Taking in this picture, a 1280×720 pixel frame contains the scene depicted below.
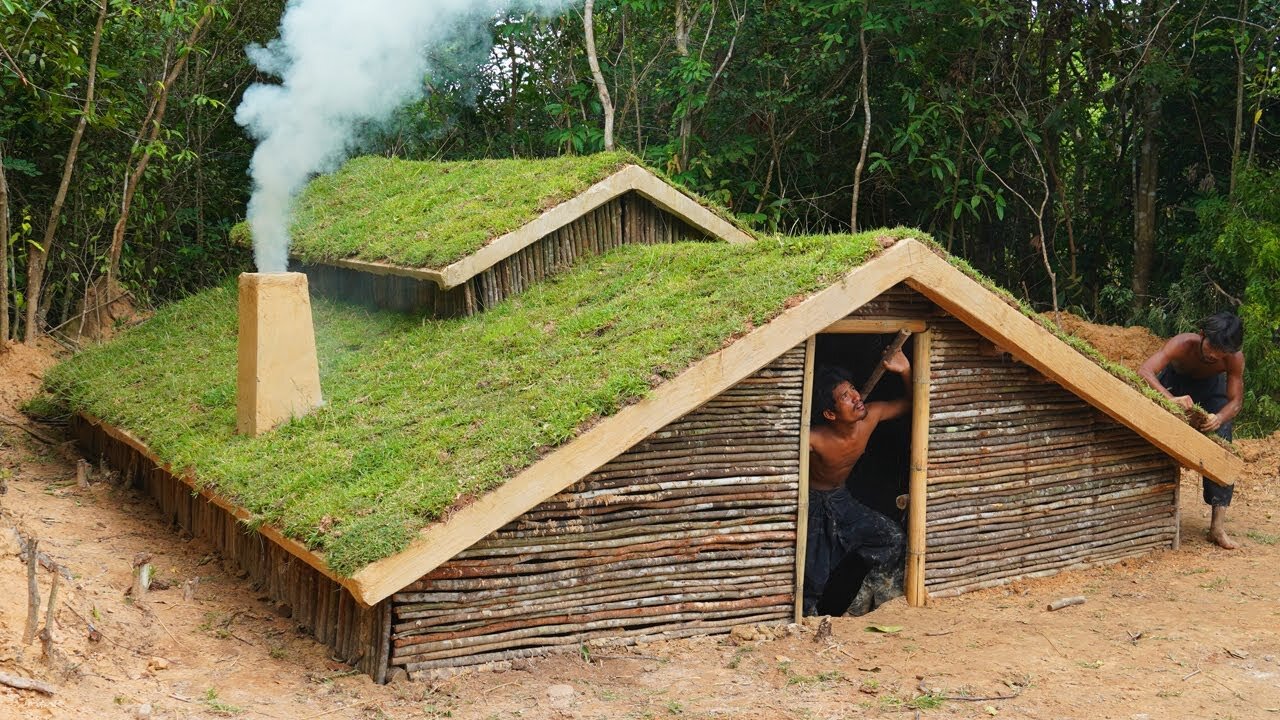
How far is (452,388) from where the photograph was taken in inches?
276

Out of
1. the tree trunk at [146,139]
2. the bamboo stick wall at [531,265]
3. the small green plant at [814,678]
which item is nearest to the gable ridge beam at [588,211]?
the bamboo stick wall at [531,265]

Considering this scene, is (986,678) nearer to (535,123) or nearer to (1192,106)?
(1192,106)

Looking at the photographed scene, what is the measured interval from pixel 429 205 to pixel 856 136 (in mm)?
5619

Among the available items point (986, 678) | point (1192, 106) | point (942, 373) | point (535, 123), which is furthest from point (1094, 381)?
point (535, 123)

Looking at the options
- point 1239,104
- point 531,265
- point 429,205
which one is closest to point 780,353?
point 531,265

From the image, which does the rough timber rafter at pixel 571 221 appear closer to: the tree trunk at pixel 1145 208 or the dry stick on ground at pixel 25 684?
the dry stick on ground at pixel 25 684

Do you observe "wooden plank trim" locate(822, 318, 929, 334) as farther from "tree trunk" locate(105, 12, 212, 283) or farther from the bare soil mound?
"tree trunk" locate(105, 12, 212, 283)

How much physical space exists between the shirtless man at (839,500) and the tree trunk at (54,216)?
7188 millimetres

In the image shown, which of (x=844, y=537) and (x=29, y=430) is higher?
(x=29, y=430)

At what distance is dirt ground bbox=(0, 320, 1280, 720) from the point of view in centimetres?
548

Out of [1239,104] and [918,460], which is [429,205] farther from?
[1239,104]

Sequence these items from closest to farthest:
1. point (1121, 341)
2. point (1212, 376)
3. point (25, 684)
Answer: point (25, 684), point (1212, 376), point (1121, 341)

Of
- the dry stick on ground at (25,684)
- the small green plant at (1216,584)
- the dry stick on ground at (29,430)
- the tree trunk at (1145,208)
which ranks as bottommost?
the dry stick on ground at (25,684)

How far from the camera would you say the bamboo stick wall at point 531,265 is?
27.9 feet
